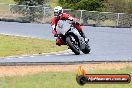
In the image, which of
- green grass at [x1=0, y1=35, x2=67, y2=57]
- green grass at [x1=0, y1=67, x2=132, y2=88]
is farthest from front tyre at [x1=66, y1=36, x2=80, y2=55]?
green grass at [x1=0, y1=67, x2=132, y2=88]

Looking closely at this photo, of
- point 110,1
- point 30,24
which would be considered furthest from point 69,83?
point 110,1

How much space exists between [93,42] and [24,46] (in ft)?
14.1

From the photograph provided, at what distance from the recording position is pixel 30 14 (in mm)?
37781

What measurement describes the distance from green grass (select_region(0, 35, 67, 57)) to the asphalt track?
1.26m

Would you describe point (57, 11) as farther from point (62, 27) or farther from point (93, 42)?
point (93, 42)

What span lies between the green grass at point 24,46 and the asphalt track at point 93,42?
1264 millimetres

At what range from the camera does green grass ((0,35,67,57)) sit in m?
21.4

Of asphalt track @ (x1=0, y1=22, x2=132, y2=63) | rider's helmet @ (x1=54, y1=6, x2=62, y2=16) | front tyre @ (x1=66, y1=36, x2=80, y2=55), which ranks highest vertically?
rider's helmet @ (x1=54, y1=6, x2=62, y2=16)

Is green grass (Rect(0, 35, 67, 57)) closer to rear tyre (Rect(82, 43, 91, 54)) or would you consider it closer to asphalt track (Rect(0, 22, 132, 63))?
asphalt track (Rect(0, 22, 132, 63))

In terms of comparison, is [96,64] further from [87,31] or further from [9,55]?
[87,31]

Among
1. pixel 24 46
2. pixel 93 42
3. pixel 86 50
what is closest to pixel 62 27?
pixel 86 50

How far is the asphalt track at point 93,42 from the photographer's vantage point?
18773mm

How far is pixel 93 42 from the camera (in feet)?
85.5

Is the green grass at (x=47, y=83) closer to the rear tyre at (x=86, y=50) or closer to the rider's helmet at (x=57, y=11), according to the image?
the rider's helmet at (x=57, y=11)
